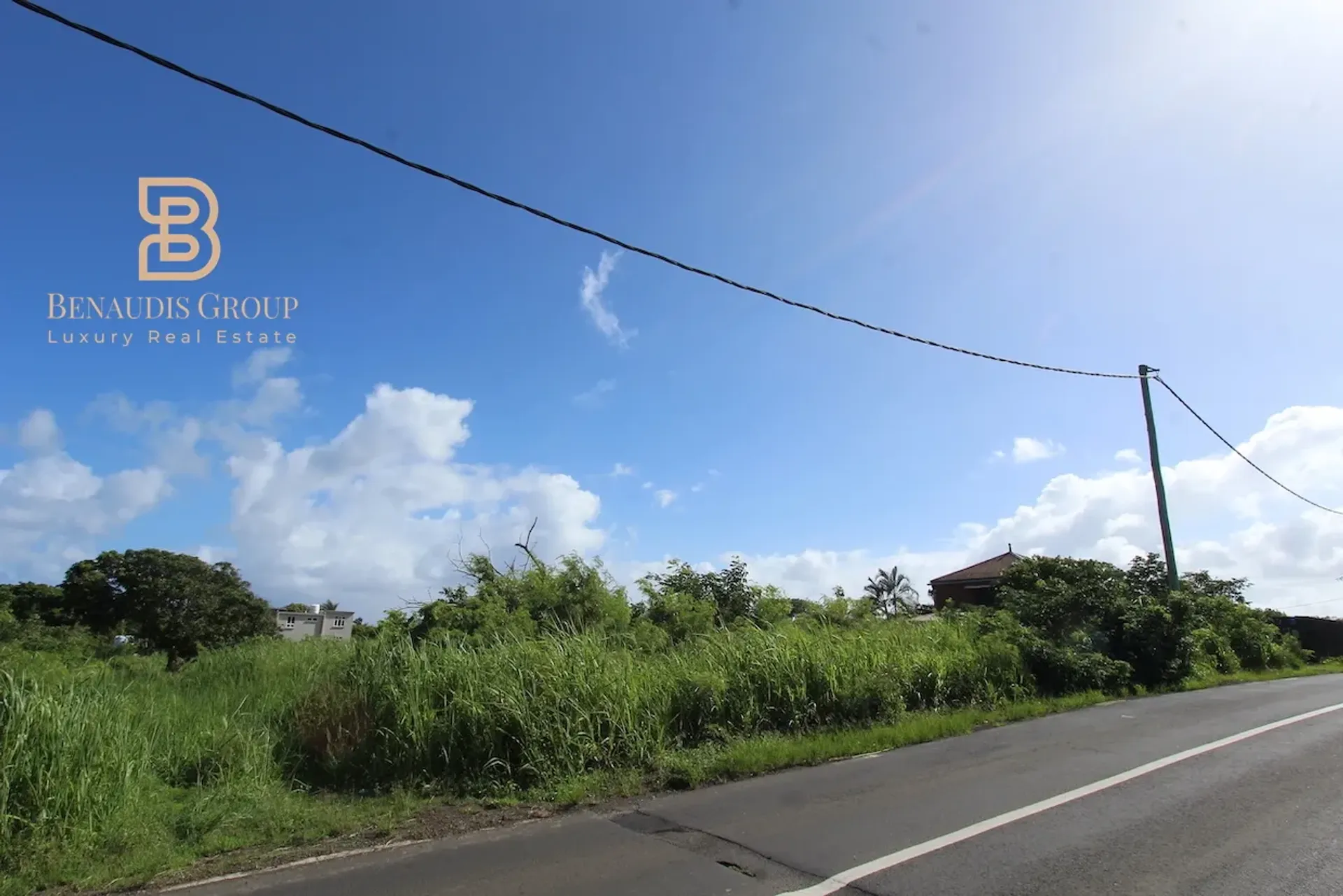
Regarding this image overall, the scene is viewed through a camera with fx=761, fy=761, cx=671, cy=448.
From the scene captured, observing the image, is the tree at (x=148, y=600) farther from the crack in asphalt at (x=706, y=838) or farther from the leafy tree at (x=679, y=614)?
the crack in asphalt at (x=706, y=838)

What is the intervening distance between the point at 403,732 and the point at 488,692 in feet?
3.14

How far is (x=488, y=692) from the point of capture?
8.45m

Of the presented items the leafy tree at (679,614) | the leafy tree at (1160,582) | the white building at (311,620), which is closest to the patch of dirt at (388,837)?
the leafy tree at (679,614)

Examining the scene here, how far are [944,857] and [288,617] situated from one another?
54802 millimetres

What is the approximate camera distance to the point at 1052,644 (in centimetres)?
1475

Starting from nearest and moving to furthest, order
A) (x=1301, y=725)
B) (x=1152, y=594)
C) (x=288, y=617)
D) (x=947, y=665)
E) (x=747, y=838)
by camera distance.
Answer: (x=747, y=838) < (x=1301, y=725) < (x=947, y=665) < (x=1152, y=594) < (x=288, y=617)

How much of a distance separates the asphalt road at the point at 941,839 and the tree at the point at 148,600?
1393 inches

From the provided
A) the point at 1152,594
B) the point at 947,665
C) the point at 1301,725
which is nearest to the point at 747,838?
the point at 947,665

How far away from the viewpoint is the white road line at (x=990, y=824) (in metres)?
4.73

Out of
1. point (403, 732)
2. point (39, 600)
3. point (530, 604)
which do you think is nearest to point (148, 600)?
point (39, 600)

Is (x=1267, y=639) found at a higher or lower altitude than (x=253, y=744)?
lower

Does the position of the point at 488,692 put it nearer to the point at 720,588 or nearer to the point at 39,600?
the point at 720,588

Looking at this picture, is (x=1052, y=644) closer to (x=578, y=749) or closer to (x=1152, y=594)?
(x=1152, y=594)

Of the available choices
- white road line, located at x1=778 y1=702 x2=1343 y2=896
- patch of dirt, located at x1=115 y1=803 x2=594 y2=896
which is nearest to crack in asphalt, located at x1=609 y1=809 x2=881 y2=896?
white road line, located at x1=778 y1=702 x2=1343 y2=896
